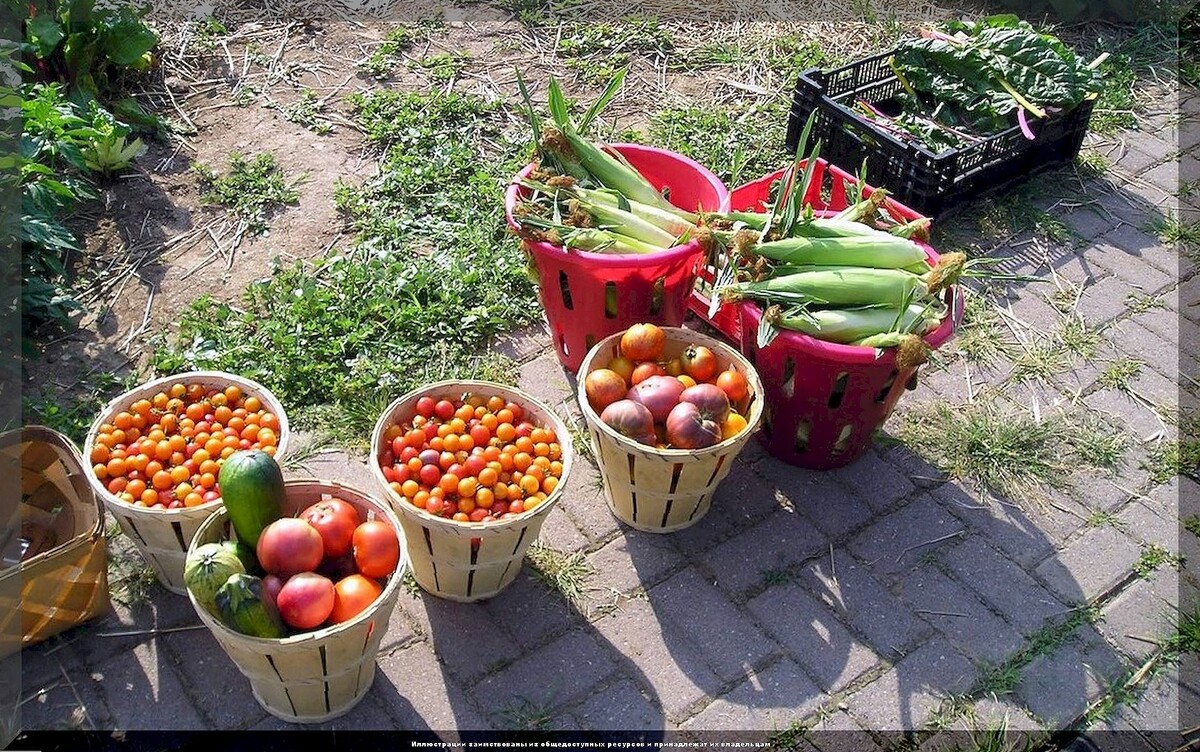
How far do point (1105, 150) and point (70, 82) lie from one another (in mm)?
5877

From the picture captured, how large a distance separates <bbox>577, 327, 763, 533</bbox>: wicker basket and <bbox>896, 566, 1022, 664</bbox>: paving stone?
824 mm

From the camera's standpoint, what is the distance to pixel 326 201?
17.3 feet

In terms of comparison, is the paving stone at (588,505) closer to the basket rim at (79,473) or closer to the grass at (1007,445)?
the grass at (1007,445)

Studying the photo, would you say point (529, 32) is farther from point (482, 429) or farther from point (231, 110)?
point (482, 429)

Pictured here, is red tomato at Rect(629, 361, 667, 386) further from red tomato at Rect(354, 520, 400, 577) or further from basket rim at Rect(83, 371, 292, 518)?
basket rim at Rect(83, 371, 292, 518)

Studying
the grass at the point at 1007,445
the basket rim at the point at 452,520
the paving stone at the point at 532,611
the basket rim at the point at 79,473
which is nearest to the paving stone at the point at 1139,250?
the grass at the point at 1007,445

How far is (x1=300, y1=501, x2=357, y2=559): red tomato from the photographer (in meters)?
3.05

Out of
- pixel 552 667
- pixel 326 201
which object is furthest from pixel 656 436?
pixel 326 201

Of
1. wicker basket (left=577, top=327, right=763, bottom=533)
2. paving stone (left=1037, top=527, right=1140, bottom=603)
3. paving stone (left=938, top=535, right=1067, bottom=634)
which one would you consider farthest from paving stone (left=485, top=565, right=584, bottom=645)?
paving stone (left=1037, top=527, right=1140, bottom=603)

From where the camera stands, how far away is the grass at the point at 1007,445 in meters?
4.15

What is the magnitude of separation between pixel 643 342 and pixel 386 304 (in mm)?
1424

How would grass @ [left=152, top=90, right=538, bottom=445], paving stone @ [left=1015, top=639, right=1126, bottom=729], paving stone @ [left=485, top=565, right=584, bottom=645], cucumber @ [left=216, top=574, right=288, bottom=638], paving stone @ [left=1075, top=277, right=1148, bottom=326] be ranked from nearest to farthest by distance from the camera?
A: cucumber @ [left=216, top=574, right=288, bottom=638], paving stone @ [left=1015, top=639, right=1126, bottom=729], paving stone @ [left=485, top=565, right=584, bottom=645], grass @ [left=152, top=90, right=538, bottom=445], paving stone @ [left=1075, top=277, right=1148, bottom=326]

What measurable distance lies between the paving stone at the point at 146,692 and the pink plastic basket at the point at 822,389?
2.15 meters

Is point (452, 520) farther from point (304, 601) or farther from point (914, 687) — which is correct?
point (914, 687)
